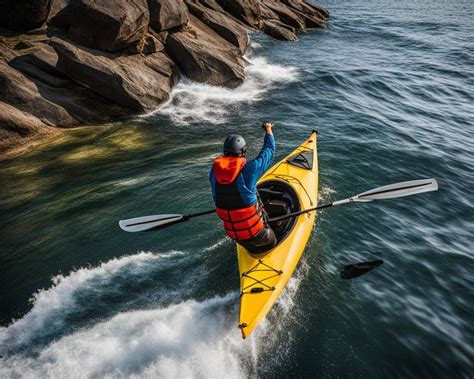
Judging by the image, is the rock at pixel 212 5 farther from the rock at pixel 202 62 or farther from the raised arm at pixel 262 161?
the raised arm at pixel 262 161

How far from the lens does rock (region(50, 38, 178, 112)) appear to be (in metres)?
11.1

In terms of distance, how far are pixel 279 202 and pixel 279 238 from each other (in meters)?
0.97

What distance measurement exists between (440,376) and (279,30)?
2284 centimetres

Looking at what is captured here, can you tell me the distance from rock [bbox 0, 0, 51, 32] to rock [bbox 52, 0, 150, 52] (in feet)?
2.59

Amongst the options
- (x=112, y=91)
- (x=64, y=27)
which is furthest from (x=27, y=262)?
(x=64, y=27)

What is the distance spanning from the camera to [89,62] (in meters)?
11.2

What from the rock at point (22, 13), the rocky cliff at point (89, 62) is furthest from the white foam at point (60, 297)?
the rock at point (22, 13)

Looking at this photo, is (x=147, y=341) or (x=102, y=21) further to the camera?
(x=102, y=21)

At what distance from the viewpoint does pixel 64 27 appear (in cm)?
1253

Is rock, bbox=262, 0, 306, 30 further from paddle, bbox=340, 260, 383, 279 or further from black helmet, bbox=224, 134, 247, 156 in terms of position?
black helmet, bbox=224, 134, 247, 156

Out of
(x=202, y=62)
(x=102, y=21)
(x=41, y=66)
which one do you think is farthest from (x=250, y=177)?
(x=202, y=62)

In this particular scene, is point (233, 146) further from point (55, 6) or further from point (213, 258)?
point (55, 6)

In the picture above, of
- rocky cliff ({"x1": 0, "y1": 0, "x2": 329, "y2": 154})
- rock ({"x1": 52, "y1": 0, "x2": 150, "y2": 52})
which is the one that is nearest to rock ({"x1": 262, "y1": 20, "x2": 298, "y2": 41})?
rocky cliff ({"x1": 0, "y1": 0, "x2": 329, "y2": 154})

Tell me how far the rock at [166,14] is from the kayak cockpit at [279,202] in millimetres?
10332
